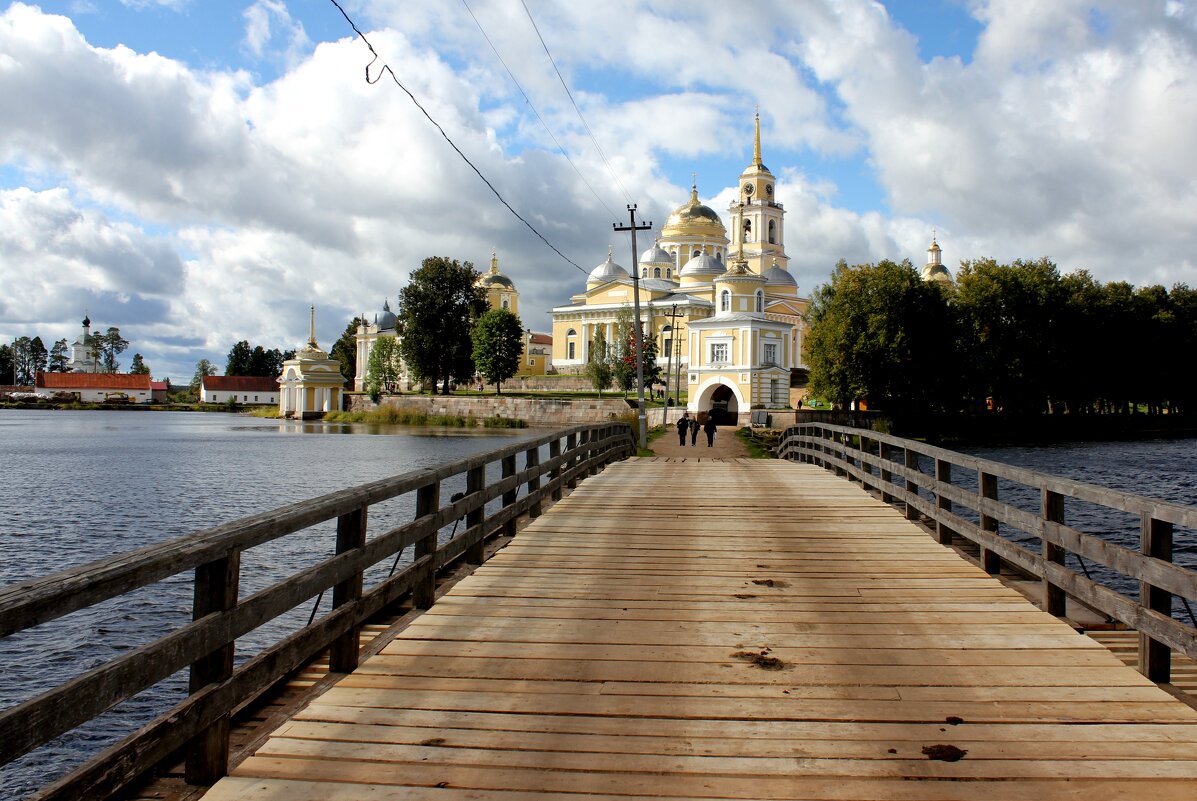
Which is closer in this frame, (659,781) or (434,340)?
(659,781)

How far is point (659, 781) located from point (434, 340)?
266ft

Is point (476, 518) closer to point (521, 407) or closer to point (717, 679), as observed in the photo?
point (717, 679)

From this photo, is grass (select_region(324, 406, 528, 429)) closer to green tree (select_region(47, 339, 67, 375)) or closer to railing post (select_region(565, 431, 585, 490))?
railing post (select_region(565, 431, 585, 490))

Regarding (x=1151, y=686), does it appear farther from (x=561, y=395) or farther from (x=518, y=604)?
(x=561, y=395)

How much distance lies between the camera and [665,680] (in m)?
5.11

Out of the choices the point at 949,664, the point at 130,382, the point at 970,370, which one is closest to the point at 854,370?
the point at 970,370

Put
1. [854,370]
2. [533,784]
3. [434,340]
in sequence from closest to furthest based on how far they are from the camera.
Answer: [533,784] < [854,370] < [434,340]

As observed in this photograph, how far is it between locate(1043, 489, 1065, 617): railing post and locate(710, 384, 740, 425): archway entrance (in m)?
59.2

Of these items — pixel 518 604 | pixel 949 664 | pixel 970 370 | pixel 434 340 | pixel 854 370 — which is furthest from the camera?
pixel 434 340

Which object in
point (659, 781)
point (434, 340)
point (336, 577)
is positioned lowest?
point (659, 781)

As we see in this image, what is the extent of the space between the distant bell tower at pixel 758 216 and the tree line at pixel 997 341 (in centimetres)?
1861

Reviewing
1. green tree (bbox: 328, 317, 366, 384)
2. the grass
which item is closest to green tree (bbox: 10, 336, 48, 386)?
green tree (bbox: 328, 317, 366, 384)

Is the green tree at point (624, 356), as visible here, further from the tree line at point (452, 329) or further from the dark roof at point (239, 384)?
the dark roof at point (239, 384)

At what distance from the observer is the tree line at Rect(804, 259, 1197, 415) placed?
5753cm
